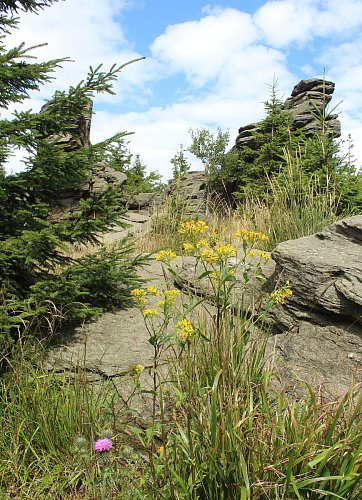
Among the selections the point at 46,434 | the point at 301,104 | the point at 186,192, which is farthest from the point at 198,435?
the point at 301,104

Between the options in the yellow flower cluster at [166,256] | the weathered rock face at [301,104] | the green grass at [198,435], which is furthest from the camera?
the weathered rock face at [301,104]

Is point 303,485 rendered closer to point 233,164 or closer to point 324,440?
point 324,440

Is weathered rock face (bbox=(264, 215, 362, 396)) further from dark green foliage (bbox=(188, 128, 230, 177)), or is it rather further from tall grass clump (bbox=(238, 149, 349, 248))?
dark green foliage (bbox=(188, 128, 230, 177))

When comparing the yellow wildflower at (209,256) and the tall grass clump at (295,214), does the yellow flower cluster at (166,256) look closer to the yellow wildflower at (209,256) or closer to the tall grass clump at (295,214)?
the yellow wildflower at (209,256)

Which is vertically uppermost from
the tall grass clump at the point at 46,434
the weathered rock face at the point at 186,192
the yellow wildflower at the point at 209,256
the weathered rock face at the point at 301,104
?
the weathered rock face at the point at 301,104

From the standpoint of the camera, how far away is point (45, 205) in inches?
132

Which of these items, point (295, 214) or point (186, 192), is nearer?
point (295, 214)

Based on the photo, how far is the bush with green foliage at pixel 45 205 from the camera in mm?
3240

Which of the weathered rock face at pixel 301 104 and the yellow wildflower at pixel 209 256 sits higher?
the weathered rock face at pixel 301 104

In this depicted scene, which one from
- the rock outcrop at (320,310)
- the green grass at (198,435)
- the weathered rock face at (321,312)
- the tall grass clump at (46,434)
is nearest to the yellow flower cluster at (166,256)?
the green grass at (198,435)

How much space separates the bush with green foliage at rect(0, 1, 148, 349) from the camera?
10.6 feet

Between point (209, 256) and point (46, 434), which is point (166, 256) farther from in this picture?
point (46, 434)

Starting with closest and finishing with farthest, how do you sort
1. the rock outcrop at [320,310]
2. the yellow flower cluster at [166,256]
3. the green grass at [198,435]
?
the green grass at [198,435]
the yellow flower cluster at [166,256]
the rock outcrop at [320,310]

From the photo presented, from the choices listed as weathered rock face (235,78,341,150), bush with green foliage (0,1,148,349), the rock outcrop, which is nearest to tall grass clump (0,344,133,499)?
bush with green foliage (0,1,148,349)
